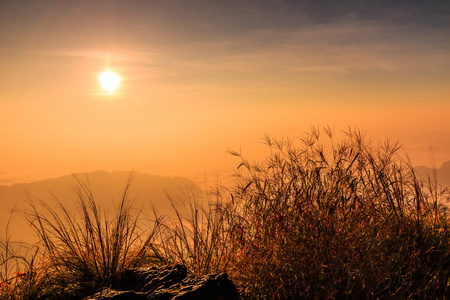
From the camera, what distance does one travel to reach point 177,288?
11.3ft

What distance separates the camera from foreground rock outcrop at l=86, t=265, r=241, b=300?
3246mm

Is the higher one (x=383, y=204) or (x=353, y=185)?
(x=353, y=185)

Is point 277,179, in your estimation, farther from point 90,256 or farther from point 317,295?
point 90,256

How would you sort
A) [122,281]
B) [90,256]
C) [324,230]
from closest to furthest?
[324,230]
[122,281]
[90,256]

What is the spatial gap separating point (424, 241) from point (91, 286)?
4087mm

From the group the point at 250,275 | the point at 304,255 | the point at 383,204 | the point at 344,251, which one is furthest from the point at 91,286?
the point at 383,204

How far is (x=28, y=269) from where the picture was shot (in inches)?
189

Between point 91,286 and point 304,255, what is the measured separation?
8.15ft

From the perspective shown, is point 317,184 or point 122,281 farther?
point 317,184

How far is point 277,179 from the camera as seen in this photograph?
502 centimetres

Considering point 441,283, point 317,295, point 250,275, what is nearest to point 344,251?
point 317,295

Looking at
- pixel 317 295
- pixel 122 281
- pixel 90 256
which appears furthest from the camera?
pixel 90 256

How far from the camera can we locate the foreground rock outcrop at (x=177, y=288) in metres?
3.25

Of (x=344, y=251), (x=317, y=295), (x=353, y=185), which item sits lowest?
(x=317, y=295)
